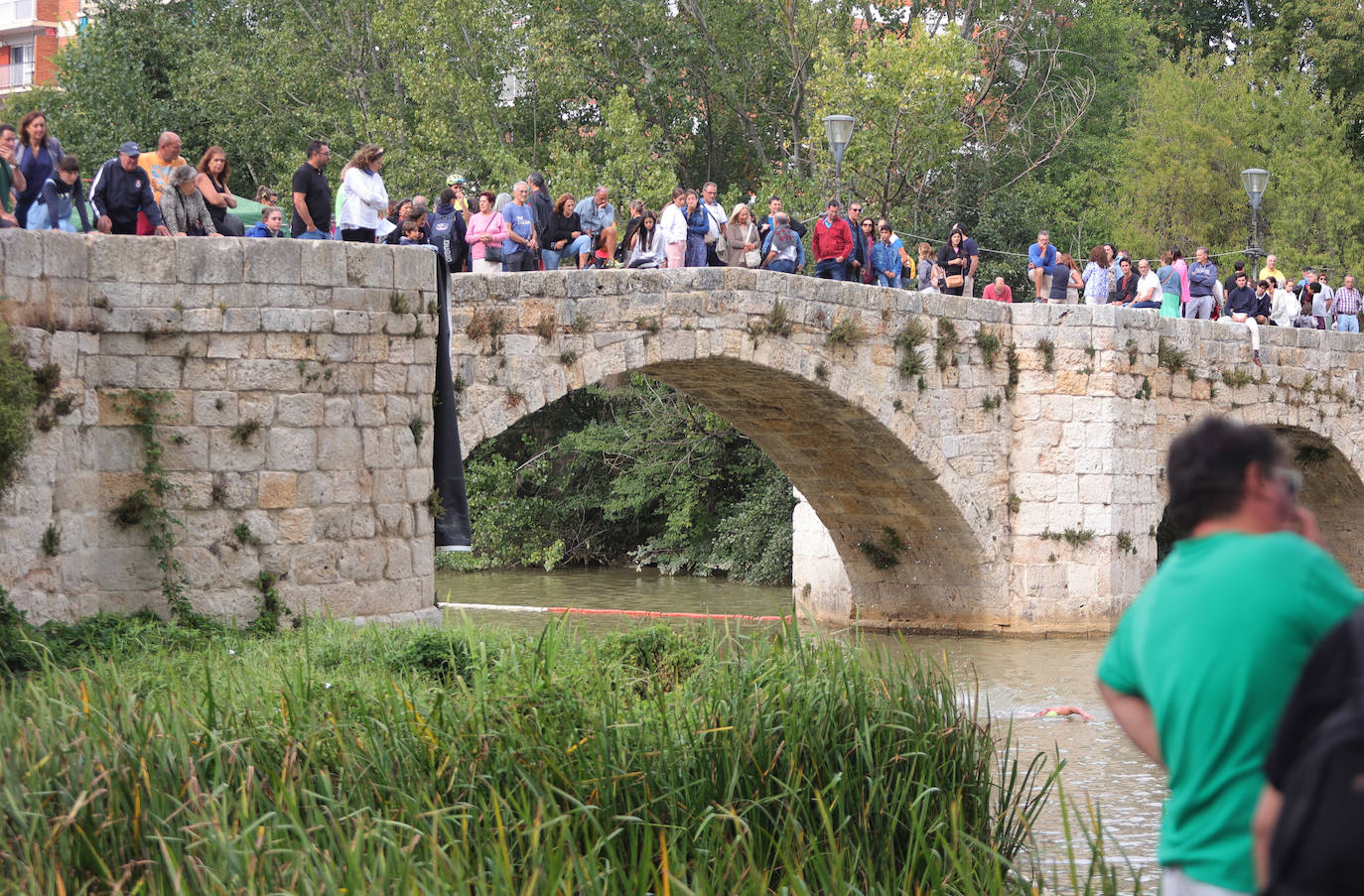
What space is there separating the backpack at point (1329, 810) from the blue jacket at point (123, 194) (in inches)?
335

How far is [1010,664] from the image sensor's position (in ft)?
44.3

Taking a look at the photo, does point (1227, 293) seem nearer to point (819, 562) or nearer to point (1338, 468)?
point (1338, 468)

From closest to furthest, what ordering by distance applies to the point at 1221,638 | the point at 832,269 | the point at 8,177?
the point at 1221,638 < the point at 8,177 < the point at 832,269

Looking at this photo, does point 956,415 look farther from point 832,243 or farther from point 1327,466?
point 1327,466

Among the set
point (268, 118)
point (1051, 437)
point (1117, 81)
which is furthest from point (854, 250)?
point (1117, 81)

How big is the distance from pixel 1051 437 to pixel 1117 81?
17282 mm

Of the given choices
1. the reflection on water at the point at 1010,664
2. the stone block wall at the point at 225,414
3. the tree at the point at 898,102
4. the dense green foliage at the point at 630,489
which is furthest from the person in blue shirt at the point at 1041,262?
the stone block wall at the point at 225,414

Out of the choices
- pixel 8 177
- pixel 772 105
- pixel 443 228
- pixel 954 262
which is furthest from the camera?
pixel 772 105

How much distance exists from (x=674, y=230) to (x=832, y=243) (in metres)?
1.73

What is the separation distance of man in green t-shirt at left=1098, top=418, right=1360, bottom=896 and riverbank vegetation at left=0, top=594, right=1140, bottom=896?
5.98 ft

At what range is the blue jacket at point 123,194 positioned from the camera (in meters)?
9.39

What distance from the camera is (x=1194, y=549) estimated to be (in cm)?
277

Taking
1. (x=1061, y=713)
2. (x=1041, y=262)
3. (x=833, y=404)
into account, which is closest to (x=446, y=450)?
(x=833, y=404)

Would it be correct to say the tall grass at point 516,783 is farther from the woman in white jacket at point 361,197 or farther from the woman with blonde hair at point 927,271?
the woman with blonde hair at point 927,271
